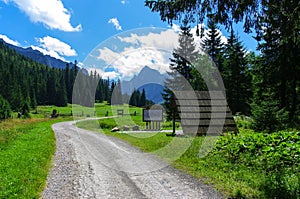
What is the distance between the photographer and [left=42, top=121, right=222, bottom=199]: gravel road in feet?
20.2

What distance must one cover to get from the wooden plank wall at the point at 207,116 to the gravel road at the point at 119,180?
21.5 ft

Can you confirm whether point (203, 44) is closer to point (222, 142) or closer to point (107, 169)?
point (222, 142)

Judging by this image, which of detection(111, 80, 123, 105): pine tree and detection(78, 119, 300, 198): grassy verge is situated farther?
detection(111, 80, 123, 105): pine tree

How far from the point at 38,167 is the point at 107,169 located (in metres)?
2.23

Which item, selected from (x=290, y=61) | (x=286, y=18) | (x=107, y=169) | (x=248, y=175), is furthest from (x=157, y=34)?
(x=290, y=61)

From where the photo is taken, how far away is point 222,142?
11.5m

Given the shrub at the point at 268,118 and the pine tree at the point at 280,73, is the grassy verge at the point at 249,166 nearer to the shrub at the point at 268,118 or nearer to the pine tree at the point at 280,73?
the shrub at the point at 268,118

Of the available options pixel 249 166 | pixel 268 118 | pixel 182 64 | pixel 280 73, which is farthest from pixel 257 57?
pixel 249 166

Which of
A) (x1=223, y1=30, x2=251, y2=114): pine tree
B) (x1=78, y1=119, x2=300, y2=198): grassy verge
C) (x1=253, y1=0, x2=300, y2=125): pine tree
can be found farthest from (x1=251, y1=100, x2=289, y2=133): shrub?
(x1=223, y1=30, x2=251, y2=114): pine tree

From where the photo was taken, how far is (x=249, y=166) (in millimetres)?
8641

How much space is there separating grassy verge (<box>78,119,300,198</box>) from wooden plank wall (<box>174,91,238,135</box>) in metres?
4.72

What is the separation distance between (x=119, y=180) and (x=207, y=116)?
34.8 ft

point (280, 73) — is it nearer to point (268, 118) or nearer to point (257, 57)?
point (257, 57)

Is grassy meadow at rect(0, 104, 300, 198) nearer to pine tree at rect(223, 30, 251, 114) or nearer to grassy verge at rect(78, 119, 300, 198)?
grassy verge at rect(78, 119, 300, 198)
